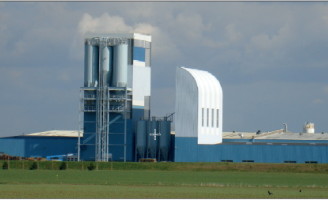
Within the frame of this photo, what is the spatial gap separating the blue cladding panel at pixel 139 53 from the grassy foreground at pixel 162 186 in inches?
857

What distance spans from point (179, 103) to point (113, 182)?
29.3 metres

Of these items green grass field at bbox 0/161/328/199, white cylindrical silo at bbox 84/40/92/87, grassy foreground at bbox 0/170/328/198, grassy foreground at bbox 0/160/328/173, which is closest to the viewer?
grassy foreground at bbox 0/170/328/198

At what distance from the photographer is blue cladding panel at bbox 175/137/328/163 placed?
79.6 meters

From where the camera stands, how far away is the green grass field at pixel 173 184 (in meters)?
44.2

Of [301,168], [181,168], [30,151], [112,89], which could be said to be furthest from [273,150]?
[30,151]

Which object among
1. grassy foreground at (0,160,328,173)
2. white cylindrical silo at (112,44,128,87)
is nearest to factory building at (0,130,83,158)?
grassy foreground at (0,160,328,173)

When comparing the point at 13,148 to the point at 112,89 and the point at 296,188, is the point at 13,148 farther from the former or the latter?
the point at 296,188

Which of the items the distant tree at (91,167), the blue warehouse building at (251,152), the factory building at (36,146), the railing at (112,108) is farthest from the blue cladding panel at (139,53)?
the distant tree at (91,167)

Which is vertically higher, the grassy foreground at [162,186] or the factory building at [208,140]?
the factory building at [208,140]

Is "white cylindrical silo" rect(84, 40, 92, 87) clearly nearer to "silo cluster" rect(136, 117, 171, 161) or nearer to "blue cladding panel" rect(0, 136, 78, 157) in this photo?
"silo cluster" rect(136, 117, 171, 161)

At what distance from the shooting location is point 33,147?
A: 3799 inches

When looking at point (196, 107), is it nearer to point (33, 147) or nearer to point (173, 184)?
point (173, 184)

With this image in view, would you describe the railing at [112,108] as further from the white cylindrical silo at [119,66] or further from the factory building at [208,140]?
the factory building at [208,140]

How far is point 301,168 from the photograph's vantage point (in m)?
75.6
